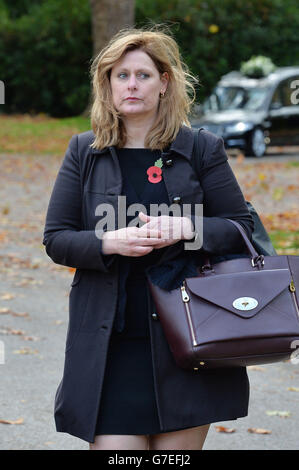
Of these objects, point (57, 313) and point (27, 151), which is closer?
point (57, 313)

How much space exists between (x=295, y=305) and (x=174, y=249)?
460 millimetres

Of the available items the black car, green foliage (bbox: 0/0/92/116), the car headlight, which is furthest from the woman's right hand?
green foliage (bbox: 0/0/92/116)

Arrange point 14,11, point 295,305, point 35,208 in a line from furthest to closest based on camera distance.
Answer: point 14,11, point 35,208, point 295,305

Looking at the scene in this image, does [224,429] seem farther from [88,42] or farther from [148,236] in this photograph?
[88,42]

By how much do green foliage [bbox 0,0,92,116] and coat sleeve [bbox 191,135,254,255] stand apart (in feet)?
82.9

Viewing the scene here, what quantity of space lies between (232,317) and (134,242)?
1.31 feet

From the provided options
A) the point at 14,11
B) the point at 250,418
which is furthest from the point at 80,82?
the point at 250,418

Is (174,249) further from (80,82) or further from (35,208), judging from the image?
(80,82)

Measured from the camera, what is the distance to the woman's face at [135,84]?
3.21 m

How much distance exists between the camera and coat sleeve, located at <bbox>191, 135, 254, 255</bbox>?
10.5 feet

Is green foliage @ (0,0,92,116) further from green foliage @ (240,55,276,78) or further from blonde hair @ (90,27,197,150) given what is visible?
blonde hair @ (90,27,197,150)

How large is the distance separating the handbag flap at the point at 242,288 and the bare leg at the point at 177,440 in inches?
20.1

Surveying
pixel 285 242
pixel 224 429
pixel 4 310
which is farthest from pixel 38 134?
pixel 224 429

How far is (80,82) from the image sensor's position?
29.0 metres
